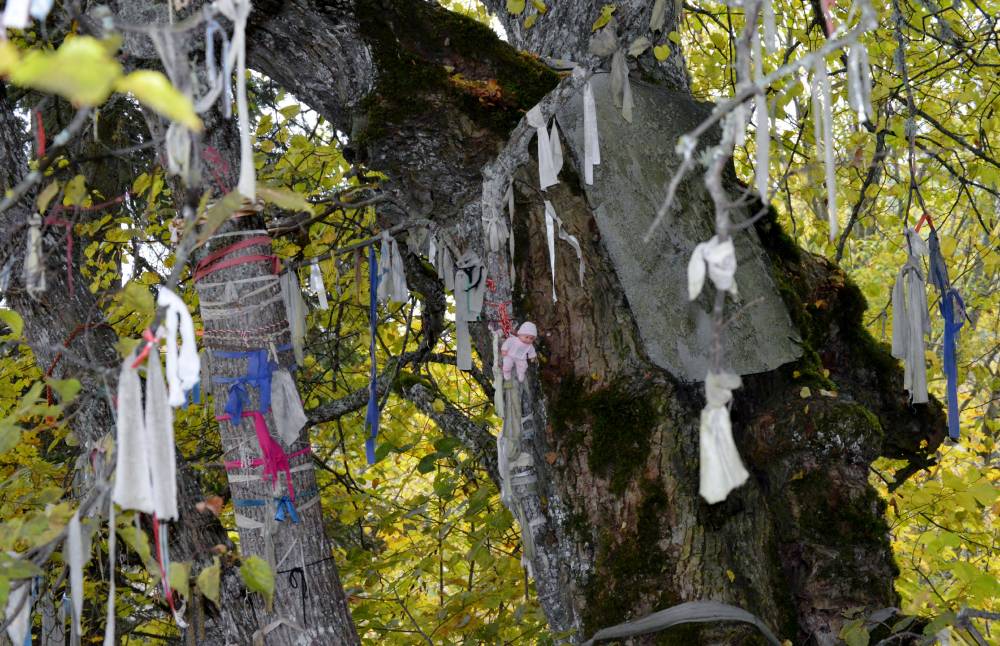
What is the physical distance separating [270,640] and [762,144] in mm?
1971

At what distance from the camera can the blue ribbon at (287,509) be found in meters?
2.53

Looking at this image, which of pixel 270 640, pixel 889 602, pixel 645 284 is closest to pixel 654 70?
pixel 645 284

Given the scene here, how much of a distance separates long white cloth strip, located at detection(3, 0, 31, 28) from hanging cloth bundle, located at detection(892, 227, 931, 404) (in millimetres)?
2444

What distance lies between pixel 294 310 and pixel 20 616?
3.72ft

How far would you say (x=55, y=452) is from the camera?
188 inches

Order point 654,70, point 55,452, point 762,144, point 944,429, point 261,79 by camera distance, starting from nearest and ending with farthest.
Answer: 1. point 762,144
2. point 654,70
3. point 944,429
4. point 55,452
5. point 261,79

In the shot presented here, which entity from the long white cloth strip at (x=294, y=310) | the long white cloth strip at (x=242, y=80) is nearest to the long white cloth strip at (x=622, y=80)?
the long white cloth strip at (x=294, y=310)

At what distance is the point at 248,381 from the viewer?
251cm

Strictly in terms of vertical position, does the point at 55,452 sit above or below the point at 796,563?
above

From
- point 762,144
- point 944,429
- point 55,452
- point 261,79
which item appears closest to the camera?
point 762,144

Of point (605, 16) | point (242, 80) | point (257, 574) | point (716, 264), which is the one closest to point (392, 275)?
point (605, 16)

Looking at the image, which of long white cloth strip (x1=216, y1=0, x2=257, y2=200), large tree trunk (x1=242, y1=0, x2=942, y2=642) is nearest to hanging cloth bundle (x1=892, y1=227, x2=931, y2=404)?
large tree trunk (x1=242, y1=0, x2=942, y2=642)

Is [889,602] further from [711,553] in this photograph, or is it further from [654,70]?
[654,70]

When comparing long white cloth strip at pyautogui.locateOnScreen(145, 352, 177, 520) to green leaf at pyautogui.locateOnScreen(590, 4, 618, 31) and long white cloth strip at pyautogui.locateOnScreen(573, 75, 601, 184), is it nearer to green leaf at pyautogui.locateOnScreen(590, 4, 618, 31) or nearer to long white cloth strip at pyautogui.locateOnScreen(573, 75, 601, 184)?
long white cloth strip at pyautogui.locateOnScreen(573, 75, 601, 184)
